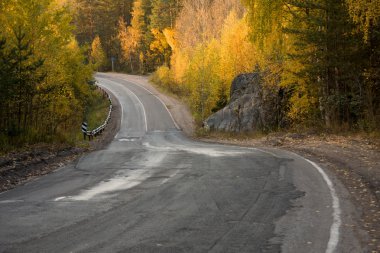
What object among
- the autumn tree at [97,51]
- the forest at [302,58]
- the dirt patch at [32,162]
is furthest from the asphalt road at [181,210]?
the autumn tree at [97,51]

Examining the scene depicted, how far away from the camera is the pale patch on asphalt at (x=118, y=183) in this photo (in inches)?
383

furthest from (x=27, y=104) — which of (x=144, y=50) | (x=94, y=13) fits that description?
(x=94, y=13)

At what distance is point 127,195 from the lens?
32.0 ft

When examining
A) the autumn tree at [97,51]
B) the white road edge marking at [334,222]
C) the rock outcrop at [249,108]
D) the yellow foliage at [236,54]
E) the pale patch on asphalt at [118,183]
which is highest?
the autumn tree at [97,51]

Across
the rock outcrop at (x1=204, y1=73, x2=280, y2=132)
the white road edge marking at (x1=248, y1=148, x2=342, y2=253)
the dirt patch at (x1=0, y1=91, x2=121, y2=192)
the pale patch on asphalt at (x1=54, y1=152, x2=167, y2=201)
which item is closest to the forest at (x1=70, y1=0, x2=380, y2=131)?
the rock outcrop at (x1=204, y1=73, x2=280, y2=132)

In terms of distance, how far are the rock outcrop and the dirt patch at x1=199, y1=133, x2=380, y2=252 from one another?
18.2ft

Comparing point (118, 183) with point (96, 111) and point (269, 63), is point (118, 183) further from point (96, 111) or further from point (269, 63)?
point (96, 111)

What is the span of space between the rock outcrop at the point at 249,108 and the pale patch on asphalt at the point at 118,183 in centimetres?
1815

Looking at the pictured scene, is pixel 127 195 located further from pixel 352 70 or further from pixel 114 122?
pixel 114 122

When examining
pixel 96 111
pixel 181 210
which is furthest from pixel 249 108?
pixel 96 111

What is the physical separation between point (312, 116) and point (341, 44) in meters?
6.47

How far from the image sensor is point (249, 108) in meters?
33.6

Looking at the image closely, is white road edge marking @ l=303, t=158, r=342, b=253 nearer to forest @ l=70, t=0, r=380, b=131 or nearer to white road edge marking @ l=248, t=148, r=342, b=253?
white road edge marking @ l=248, t=148, r=342, b=253

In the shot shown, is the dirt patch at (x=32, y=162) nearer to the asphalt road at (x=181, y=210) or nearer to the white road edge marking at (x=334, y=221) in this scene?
the asphalt road at (x=181, y=210)
